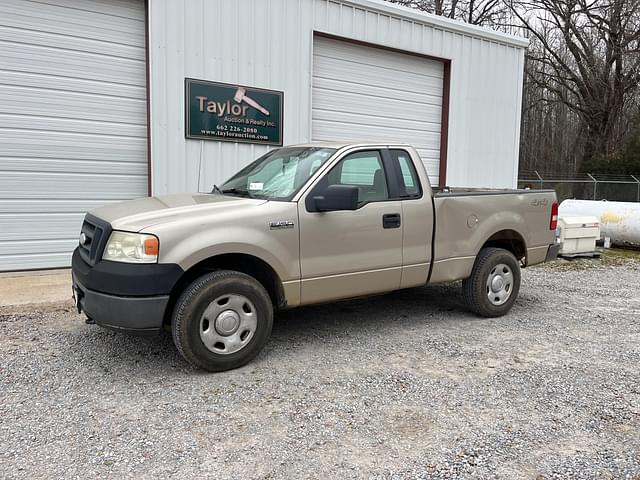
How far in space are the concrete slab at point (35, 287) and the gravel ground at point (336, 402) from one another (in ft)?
1.90

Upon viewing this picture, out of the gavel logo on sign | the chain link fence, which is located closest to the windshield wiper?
the gavel logo on sign

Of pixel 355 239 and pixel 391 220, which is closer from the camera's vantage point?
pixel 355 239

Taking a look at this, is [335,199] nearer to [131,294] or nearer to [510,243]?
[131,294]

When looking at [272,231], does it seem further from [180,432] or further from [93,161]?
[93,161]

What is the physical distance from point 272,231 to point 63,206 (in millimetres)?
5109

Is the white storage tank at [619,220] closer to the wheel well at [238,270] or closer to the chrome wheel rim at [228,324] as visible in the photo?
the wheel well at [238,270]

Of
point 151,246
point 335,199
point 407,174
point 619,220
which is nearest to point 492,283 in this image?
point 407,174

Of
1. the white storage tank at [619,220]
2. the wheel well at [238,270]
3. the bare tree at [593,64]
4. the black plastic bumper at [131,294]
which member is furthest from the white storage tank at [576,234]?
the bare tree at [593,64]

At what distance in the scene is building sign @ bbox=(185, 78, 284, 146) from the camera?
8.84 m

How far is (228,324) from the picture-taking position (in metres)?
4.40

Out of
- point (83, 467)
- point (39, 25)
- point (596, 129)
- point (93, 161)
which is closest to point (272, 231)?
point (83, 467)

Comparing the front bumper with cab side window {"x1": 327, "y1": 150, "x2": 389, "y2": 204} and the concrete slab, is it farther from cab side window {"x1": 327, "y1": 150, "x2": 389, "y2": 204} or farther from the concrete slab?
the concrete slab

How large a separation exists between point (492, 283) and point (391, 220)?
1675mm

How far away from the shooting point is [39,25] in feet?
25.9
